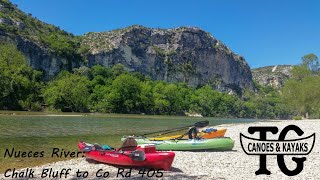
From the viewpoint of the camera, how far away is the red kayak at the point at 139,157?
14133 mm

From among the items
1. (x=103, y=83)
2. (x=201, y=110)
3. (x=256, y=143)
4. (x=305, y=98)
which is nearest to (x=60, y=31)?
(x=103, y=83)

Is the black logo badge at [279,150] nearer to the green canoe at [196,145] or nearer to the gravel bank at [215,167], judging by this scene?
the gravel bank at [215,167]

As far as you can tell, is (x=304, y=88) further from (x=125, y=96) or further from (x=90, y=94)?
(x=90, y=94)

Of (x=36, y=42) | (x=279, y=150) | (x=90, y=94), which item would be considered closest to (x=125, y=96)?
(x=90, y=94)

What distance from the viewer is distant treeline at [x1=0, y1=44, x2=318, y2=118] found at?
90.6m

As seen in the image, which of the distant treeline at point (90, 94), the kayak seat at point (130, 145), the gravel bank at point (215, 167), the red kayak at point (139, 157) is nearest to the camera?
the gravel bank at point (215, 167)

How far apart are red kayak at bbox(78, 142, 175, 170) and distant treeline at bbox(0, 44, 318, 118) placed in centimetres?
7017

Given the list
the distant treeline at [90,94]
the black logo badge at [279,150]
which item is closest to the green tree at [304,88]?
the distant treeline at [90,94]

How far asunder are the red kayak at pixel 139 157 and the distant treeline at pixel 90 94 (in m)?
70.2

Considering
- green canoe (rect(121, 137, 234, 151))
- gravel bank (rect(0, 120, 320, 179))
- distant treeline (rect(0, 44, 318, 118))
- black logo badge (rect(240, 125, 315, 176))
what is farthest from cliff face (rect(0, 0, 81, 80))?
black logo badge (rect(240, 125, 315, 176))

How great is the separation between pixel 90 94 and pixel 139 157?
117447 millimetres

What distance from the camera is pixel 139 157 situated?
14.3 metres

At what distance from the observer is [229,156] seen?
61.6 feet

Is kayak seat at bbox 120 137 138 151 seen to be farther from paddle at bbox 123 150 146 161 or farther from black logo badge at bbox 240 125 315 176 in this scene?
black logo badge at bbox 240 125 315 176
